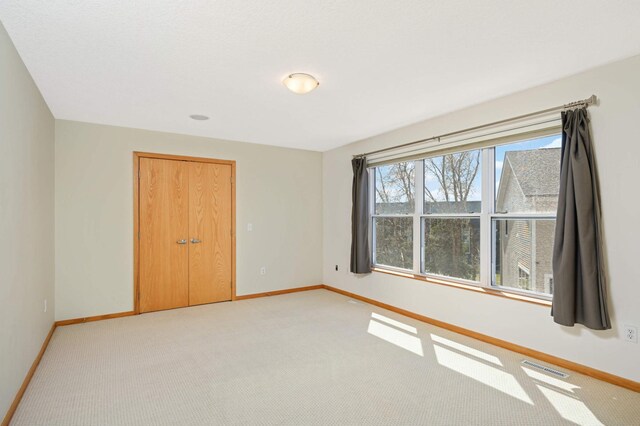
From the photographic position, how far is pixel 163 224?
451 centimetres

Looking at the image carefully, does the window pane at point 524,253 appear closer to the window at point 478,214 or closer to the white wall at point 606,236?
the window at point 478,214

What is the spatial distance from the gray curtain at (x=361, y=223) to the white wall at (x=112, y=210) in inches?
52.3

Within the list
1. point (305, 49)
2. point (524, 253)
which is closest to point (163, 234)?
point (305, 49)

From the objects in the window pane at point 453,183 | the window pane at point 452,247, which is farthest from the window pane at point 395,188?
the window pane at point 452,247

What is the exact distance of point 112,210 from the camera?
4199 millimetres

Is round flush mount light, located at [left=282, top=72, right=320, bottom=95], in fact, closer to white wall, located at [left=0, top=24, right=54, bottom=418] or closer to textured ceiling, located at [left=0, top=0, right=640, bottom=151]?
textured ceiling, located at [left=0, top=0, right=640, bottom=151]

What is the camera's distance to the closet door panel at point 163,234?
4.39m

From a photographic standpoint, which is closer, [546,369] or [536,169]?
[546,369]

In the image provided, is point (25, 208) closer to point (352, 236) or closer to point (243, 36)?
point (243, 36)

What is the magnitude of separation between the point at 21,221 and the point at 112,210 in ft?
5.86

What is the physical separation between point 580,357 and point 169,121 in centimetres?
465

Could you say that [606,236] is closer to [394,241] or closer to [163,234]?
[394,241]

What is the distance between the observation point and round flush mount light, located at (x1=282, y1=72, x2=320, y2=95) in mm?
2672

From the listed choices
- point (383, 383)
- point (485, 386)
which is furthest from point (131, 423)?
point (485, 386)
